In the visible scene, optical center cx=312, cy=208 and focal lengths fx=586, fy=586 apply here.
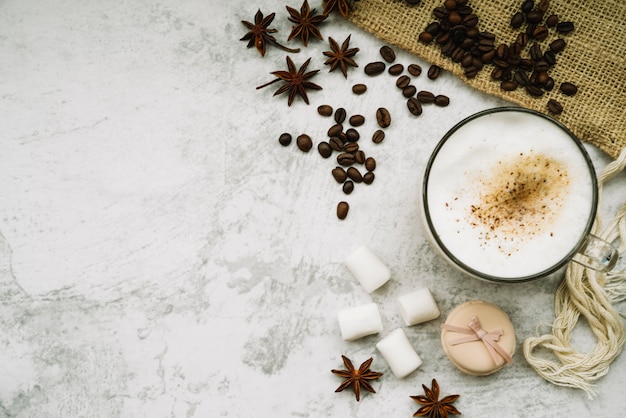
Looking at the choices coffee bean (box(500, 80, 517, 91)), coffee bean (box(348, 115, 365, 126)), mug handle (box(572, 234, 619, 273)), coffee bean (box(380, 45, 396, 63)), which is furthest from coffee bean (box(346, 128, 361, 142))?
mug handle (box(572, 234, 619, 273))

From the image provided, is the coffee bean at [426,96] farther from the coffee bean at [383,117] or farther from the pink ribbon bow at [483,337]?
the pink ribbon bow at [483,337]

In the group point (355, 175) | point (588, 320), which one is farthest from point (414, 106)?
point (588, 320)

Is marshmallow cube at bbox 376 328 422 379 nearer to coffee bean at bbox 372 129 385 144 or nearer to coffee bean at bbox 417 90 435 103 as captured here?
coffee bean at bbox 372 129 385 144

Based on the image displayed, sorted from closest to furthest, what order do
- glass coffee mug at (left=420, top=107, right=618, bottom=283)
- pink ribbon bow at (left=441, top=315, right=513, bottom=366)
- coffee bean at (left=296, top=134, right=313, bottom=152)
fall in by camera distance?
glass coffee mug at (left=420, top=107, right=618, bottom=283) → pink ribbon bow at (left=441, top=315, right=513, bottom=366) → coffee bean at (left=296, top=134, right=313, bottom=152)

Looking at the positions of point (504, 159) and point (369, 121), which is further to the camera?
point (369, 121)

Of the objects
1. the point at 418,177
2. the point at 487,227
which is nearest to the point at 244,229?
the point at 418,177

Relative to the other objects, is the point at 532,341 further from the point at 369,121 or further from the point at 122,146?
the point at 122,146
